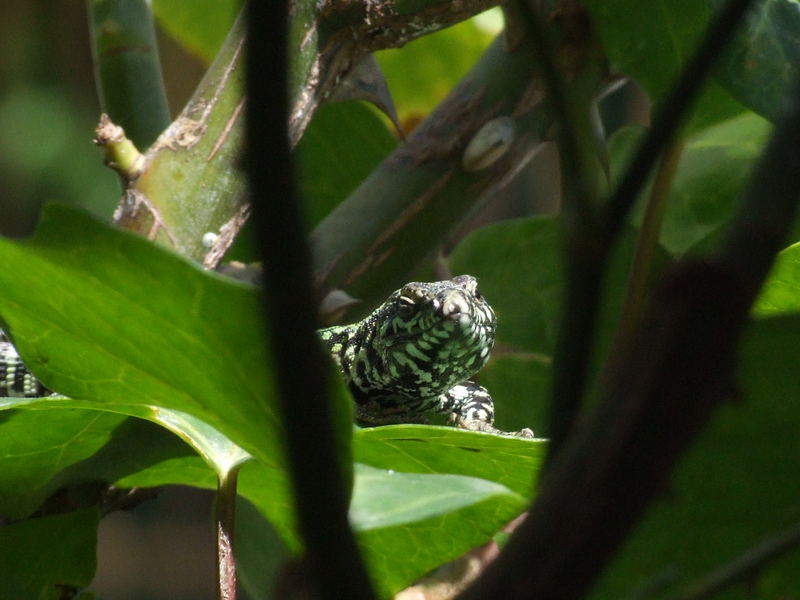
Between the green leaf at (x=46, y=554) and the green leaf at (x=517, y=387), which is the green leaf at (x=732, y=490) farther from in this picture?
the green leaf at (x=517, y=387)

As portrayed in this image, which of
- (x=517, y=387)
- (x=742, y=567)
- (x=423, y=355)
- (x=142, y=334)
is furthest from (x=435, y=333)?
(x=742, y=567)

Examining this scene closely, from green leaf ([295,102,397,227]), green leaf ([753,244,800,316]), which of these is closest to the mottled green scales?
green leaf ([295,102,397,227])

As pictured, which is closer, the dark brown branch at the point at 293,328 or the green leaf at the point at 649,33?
the dark brown branch at the point at 293,328

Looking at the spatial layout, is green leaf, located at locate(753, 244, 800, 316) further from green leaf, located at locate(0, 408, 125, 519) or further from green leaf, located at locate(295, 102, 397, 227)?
green leaf, located at locate(295, 102, 397, 227)

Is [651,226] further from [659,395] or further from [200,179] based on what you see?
[659,395]

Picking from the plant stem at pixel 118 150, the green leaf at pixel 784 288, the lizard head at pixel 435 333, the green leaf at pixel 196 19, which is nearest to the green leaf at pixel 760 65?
the green leaf at pixel 784 288

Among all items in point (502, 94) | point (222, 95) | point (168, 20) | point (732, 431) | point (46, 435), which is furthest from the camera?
point (168, 20)

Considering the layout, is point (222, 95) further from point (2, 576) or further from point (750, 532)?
point (750, 532)

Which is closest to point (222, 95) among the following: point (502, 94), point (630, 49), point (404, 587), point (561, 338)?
point (502, 94)
